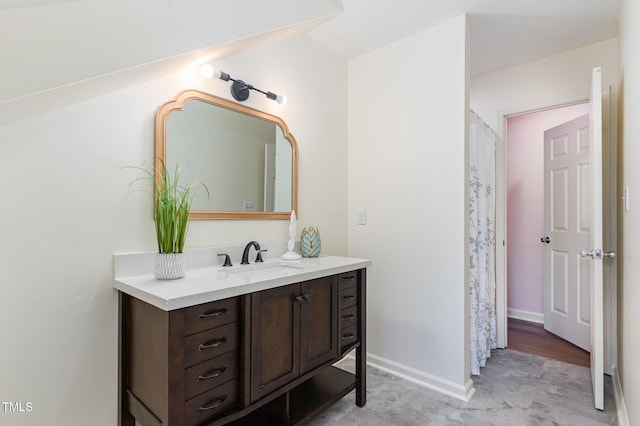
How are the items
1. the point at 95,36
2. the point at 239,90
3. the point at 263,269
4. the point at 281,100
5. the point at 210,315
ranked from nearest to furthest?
1. the point at 95,36
2. the point at 210,315
3. the point at 263,269
4. the point at 239,90
5. the point at 281,100

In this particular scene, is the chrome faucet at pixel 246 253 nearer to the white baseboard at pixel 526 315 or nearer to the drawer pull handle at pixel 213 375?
the drawer pull handle at pixel 213 375

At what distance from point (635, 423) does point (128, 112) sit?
2.61 meters

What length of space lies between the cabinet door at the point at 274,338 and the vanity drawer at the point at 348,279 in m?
0.35

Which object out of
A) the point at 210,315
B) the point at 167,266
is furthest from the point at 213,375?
the point at 167,266

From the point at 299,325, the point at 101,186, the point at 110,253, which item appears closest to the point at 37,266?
the point at 110,253

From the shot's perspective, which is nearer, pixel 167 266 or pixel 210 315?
pixel 210 315

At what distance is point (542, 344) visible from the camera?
294 centimetres

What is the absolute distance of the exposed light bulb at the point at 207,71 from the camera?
1694mm

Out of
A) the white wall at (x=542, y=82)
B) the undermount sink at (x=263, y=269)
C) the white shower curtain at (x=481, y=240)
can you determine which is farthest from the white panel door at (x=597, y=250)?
the undermount sink at (x=263, y=269)

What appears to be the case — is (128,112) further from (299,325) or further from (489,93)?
(489,93)

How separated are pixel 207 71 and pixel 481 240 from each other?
222cm

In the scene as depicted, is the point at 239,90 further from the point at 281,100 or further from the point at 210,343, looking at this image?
the point at 210,343

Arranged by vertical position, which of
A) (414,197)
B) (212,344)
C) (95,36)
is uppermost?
(95,36)

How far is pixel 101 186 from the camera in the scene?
143 cm
